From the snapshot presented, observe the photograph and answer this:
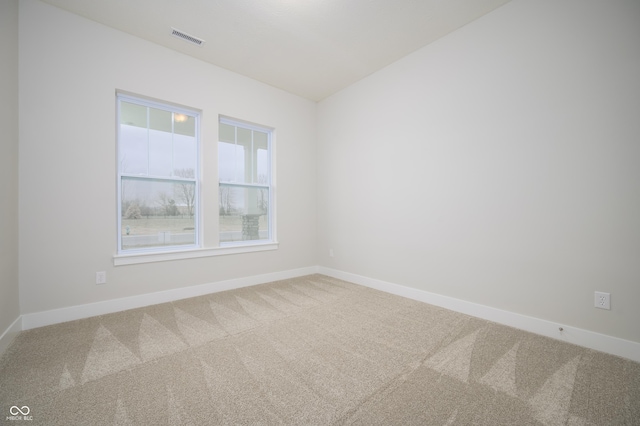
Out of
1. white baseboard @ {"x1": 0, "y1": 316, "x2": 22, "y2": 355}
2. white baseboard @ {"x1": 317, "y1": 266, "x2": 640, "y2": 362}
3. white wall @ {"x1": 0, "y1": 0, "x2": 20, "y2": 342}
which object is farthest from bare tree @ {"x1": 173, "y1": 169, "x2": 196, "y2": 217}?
white baseboard @ {"x1": 317, "y1": 266, "x2": 640, "y2": 362}

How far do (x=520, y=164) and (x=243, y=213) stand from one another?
3.39 metres

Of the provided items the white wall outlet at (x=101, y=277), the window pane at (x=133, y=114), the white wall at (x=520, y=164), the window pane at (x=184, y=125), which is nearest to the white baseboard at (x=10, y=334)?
the white wall outlet at (x=101, y=277)

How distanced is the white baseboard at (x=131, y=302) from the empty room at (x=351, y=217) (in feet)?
0.06

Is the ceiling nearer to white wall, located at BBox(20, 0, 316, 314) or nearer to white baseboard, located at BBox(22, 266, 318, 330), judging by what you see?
white wall, located at BBox(20, 0, 316, 314)

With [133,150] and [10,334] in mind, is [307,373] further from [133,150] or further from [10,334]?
[133,150]

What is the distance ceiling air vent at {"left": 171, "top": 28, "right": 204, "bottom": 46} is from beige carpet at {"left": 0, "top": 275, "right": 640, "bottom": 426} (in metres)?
3.01

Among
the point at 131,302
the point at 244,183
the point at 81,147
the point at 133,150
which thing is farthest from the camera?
the point at 244,183

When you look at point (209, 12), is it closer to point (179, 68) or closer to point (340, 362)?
point (179, 68)

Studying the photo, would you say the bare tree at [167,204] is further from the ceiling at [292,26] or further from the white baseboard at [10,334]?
the ceiling at [292,26]

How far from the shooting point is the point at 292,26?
8.78 feet

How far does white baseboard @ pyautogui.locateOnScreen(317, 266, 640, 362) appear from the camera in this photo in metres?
1.89

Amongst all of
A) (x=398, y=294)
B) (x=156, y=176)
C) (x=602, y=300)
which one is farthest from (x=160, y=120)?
(x=602, y=300)

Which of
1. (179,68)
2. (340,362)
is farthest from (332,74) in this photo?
(340,362)

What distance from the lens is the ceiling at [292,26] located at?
2402 millimetres
